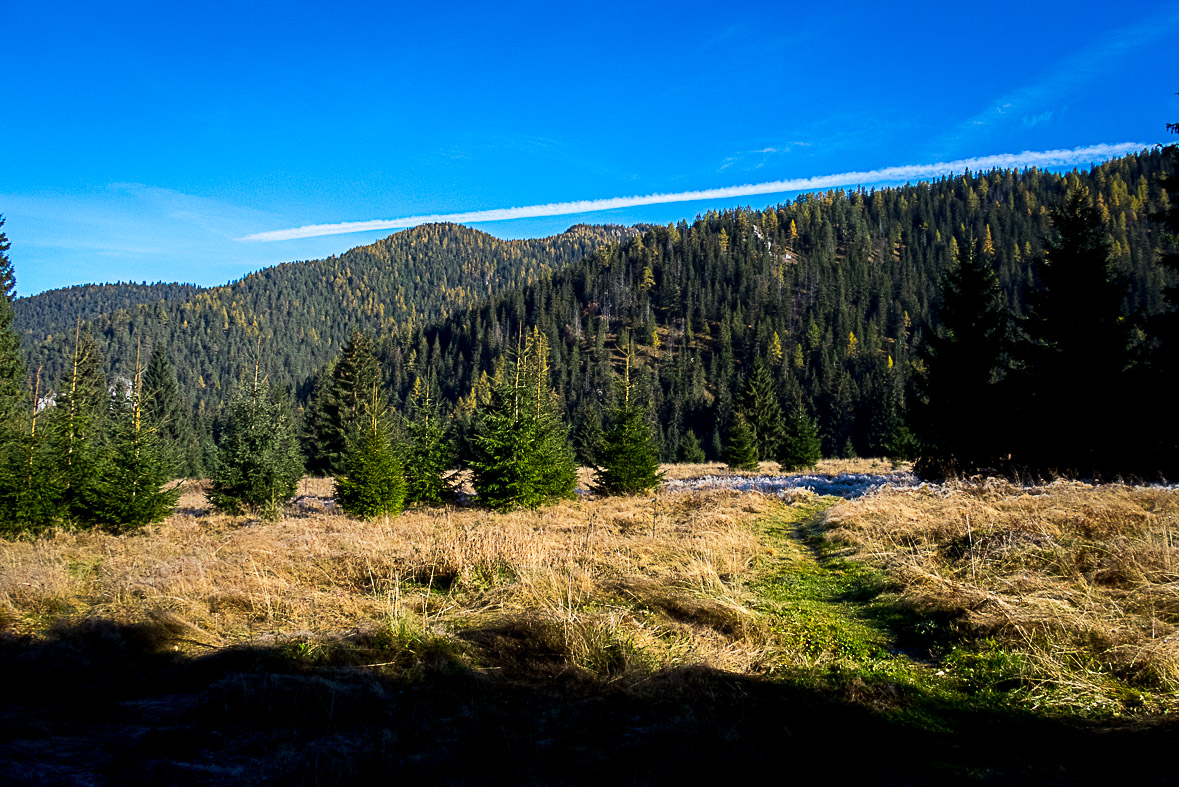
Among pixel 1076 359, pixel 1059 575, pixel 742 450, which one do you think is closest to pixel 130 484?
pixel 1059 575

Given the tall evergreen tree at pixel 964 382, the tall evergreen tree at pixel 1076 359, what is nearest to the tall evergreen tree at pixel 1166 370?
the tall evergreen tree at pixel 1076 359

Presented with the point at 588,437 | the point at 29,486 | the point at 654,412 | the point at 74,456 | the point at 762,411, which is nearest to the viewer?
the point at 29,486

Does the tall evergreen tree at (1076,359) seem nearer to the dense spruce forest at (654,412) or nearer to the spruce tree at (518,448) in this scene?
the dense spruce forest at (654,412)

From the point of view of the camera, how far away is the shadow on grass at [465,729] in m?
3.17

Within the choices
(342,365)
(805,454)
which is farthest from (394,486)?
(805,454)

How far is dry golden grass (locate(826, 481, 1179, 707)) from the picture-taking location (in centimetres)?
420

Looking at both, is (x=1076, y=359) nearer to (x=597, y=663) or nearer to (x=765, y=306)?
(x=597, y=663)

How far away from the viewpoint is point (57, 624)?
17.0 ft

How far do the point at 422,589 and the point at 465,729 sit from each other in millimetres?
3415

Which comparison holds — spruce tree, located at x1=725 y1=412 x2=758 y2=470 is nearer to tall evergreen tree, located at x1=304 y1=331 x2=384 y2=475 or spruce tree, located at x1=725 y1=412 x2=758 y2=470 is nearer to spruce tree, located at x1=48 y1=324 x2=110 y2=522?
tall evergreen tree, located at x1=304 y1=331 x2=384 y2=475

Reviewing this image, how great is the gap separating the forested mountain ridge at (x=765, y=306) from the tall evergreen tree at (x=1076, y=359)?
61.4 m

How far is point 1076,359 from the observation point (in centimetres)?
1694

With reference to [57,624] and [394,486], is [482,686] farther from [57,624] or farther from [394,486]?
[394,486]

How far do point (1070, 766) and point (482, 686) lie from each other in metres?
3.71
